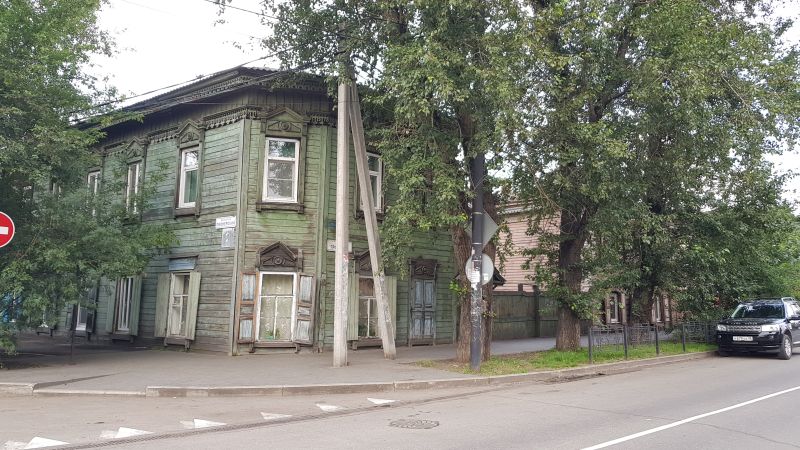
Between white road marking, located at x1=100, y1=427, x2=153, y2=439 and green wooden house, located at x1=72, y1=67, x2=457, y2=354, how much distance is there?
805cm

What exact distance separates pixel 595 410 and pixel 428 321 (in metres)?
10.2

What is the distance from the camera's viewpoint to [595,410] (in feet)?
29.2

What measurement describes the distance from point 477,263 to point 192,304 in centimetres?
829

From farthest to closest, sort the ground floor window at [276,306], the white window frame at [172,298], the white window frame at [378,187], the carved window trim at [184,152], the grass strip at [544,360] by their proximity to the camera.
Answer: the white window frame at [378,187] → the carved window trim at [184,152] → the white window frame at [172,298] → the ground floor window at [276,306] → the grass strip at [544,360]

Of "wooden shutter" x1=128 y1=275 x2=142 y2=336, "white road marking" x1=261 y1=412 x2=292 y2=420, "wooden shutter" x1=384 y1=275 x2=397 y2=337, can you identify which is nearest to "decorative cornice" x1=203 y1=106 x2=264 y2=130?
"wooden shutter" x1=128 y1=275 x2=142 y2=336

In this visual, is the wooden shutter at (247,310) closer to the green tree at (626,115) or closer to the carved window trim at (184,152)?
the carved window trim at (184,152)

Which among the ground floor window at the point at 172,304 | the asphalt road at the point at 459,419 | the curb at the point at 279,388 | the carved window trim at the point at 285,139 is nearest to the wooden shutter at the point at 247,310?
the carved window trim at the point at 285,139

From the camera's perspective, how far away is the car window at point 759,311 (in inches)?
715

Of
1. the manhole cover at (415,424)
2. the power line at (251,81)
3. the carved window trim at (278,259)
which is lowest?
the manhole cover at (415,424)

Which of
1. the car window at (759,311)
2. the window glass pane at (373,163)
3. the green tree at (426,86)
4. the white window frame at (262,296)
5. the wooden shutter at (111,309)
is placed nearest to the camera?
the green tree at (426,86)

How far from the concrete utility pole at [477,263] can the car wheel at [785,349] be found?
10.2 meters

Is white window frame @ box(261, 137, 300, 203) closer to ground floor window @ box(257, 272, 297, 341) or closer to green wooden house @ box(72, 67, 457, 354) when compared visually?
green wooden house @ box(72, 67, 457, 354)

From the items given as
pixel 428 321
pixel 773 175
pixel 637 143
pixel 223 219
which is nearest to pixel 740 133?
pixel 637 143

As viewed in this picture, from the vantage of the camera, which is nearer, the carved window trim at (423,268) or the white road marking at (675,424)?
the white road marking at (675,424)
